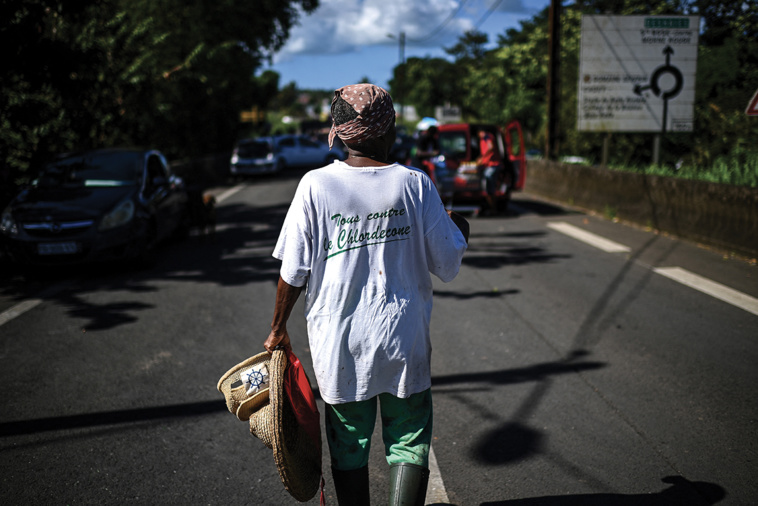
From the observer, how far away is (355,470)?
7.70 feet

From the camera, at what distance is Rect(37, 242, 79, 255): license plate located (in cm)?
767

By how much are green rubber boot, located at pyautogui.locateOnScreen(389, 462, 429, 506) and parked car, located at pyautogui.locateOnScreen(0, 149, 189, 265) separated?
21.8 feet

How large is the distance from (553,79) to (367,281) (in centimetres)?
1681

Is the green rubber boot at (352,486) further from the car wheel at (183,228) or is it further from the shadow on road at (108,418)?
the car wheel at (183,228)

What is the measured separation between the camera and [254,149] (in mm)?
24188

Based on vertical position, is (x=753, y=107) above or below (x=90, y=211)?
above

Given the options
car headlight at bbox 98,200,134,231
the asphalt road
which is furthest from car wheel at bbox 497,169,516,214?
car headlight at bbox 98,200,134,231

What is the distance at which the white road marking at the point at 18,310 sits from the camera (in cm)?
618

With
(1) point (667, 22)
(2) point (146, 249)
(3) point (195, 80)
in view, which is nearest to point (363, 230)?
(2) point (146, 249)

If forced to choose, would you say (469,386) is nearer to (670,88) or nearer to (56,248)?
(56,248)

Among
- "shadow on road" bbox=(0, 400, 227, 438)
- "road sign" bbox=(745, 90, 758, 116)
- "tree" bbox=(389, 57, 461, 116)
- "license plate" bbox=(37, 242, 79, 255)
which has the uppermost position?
"tree" bbox=(389, 57, 461, 116)

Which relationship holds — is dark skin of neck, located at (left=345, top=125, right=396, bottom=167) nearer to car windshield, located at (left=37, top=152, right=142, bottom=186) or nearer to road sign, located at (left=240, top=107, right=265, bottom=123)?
car windshield, located at (left=37, top=152, right=142, bottom=186)

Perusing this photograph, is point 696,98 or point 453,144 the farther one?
point 696,98

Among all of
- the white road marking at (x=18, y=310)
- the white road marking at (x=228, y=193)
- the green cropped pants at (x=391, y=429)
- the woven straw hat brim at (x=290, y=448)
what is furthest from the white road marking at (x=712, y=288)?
the white road marking at (x=228, y=193)
